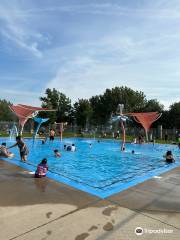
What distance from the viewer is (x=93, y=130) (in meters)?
54.4

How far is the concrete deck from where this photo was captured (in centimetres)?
509

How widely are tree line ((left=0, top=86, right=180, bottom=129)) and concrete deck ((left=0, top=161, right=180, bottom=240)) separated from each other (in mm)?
50253

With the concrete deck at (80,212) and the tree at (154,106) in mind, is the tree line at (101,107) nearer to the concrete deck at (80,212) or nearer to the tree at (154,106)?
the tree at (154,106)

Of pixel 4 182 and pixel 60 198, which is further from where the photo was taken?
pixel 4 182

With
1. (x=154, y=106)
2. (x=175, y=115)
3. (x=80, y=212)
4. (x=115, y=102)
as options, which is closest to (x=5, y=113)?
(x=115, y=102)

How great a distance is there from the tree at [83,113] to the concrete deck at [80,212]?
55.2 m

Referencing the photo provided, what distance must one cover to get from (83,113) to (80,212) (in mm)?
58054

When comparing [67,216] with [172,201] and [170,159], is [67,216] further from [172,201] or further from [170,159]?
[170,159]

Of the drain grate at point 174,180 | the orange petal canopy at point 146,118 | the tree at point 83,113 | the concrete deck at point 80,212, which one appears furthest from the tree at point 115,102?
the concrete deck at point 80,212

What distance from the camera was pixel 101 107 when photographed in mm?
82188

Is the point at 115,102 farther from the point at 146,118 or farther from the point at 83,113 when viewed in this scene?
the point at 146,118

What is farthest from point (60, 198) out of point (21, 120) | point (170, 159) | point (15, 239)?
point (21, 120)

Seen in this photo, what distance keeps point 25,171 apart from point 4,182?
240 cm

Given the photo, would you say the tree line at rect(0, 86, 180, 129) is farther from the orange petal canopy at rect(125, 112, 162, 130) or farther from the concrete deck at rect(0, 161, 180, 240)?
the concrete deck at rect(0, 161, 180, 240)
